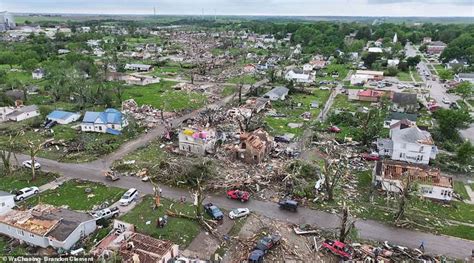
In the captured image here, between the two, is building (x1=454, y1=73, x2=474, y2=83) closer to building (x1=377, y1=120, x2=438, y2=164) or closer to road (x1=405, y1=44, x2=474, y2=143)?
road (x1=405, y1=44, x2=474, y2=143)

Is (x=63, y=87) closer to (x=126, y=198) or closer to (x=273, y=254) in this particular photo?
(x=126, y=198)

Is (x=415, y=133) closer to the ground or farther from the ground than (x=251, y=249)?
farther from the ground

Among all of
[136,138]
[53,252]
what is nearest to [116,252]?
[53,252]

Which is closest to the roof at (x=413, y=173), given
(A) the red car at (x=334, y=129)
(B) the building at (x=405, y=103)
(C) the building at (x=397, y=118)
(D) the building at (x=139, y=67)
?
(C) the building at (x=397, y=118)

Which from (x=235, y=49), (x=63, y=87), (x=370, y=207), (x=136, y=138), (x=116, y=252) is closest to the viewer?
(x=116, y=252)

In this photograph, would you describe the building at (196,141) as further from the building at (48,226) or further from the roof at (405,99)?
the roof at (405,99)

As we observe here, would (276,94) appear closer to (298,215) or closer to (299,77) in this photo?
(299,77)
